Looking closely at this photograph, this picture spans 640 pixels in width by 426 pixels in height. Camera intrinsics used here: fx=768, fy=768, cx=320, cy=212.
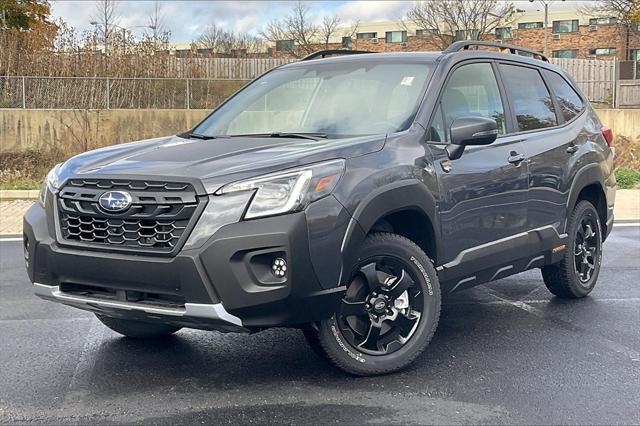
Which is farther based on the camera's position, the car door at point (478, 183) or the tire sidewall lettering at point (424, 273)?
the car door at point (478, 183)

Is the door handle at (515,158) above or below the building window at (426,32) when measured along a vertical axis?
below

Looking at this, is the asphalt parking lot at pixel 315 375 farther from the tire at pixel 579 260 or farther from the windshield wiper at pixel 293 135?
the windshield wiper at pixel 293 135

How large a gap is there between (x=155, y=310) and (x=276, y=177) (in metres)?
0.88

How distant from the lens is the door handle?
512cm

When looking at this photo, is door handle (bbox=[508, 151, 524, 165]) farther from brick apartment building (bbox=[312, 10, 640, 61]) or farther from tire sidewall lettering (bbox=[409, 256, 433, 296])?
brick apartment building (bbox=[312, 10, 640, 61])

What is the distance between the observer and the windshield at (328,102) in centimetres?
476

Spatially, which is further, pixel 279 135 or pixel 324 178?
pixel 279 135

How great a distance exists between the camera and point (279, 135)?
4691 mm

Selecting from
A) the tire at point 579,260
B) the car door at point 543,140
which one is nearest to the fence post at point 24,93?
the car door at point 543,140

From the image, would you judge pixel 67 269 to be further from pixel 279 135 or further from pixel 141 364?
pixel 279 135

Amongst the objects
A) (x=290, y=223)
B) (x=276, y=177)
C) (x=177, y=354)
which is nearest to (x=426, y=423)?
(x=290, y=223)

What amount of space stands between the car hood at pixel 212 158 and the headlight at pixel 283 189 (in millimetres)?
45

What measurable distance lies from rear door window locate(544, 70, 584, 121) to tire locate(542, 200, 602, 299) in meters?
0.73

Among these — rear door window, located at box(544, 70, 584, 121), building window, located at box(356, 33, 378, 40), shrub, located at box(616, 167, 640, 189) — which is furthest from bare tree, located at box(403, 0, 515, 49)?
rear door window, located at box(544, 70, 584, 121)
